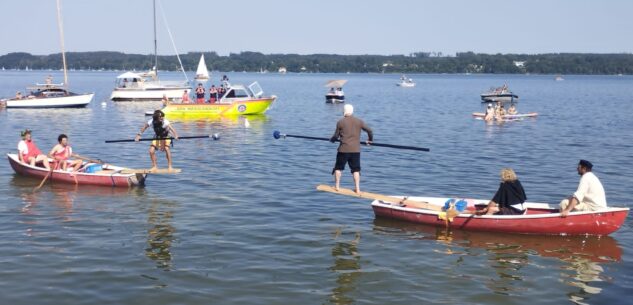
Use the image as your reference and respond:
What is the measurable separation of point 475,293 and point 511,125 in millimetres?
33201

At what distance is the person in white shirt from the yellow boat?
33.1 m

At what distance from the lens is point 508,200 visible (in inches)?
594

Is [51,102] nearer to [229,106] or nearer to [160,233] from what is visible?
[229,106]

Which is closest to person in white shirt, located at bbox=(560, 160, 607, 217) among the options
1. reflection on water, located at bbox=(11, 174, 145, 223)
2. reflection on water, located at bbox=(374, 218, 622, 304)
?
reflection on water, located at bbox=(374, 218, 622, 304)

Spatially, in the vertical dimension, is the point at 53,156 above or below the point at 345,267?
above

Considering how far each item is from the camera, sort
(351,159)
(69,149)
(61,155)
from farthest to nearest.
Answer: (69,149)
(61,155)
(351,159)

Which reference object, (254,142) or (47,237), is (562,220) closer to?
(47,237)

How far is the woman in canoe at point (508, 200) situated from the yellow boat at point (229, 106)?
32.0 meters

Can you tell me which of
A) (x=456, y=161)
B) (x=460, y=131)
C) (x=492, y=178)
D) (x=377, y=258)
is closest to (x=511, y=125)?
(x=460, y=131)

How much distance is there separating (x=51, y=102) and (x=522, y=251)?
46.5 metres

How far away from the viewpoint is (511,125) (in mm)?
43094

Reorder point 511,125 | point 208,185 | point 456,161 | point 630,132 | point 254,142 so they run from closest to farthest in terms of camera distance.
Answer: point 208,185, point 456,161, point 254,142, point 630,132, point 511,125

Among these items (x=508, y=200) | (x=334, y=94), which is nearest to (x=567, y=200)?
(x=508, y=200)

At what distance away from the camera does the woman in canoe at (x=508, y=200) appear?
14.9 metres
